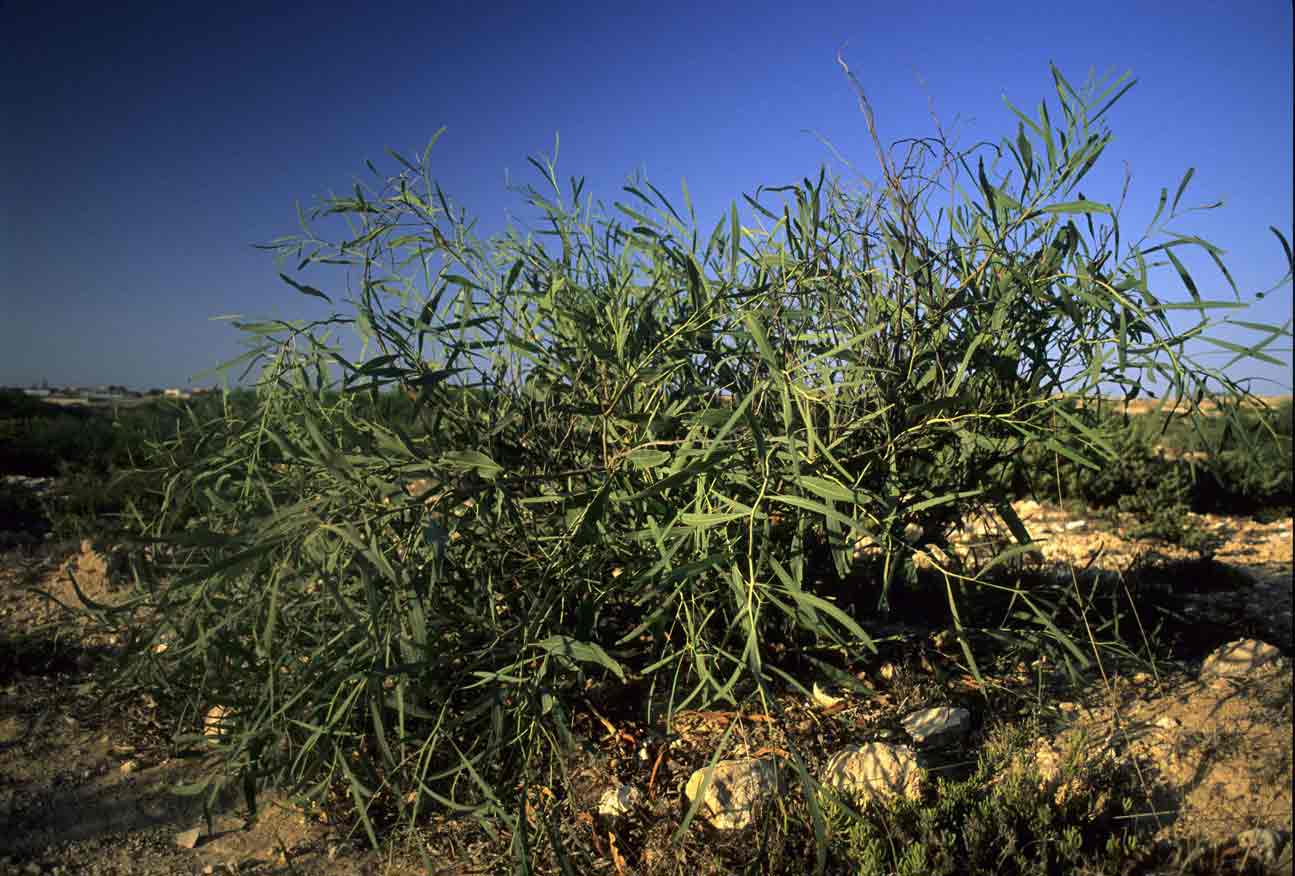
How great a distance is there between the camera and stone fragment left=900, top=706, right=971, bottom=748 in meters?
2.40

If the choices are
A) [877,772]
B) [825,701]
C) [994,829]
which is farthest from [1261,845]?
[825,701]

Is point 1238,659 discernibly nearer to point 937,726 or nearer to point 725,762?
point 937,726

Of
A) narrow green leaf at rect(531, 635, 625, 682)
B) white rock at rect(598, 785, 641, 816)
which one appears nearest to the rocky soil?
white rock at rect(598, 785, 641, 816)

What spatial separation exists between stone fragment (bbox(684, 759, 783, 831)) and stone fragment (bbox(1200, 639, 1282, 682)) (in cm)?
176

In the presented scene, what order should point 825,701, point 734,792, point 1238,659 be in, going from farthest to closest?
point 1238,659 → point 825,701 → point 734,792

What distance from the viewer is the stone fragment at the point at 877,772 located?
2.18 metres

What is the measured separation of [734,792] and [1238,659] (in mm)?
2015

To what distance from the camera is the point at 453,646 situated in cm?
228

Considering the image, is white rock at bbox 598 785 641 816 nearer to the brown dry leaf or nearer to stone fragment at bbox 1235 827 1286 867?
the brown dry leaf

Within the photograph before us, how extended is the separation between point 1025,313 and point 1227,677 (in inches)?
64.1

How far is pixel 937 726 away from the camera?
7.93ft

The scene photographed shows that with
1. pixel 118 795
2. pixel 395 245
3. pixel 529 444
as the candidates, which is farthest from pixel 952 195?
pixel 118 795

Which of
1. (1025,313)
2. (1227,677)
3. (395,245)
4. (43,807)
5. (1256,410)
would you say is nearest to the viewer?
(1256,410)

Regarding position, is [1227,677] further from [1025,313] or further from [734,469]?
[734,469]
